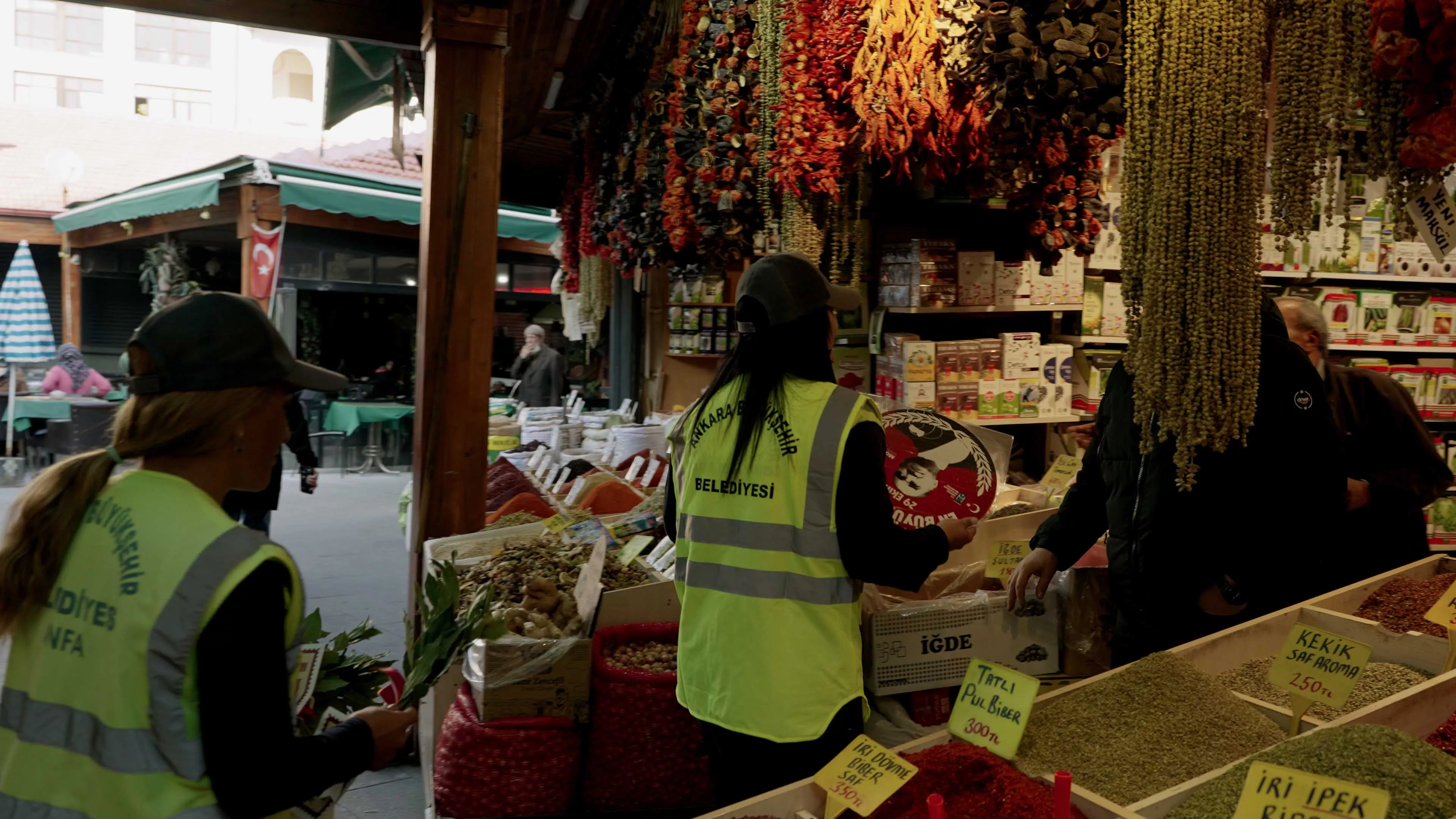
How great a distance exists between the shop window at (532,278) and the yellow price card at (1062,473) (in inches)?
426

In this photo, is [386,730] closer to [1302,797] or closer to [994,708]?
[994,708]

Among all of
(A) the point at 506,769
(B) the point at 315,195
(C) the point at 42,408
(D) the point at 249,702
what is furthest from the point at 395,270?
(D) the point at 249,702

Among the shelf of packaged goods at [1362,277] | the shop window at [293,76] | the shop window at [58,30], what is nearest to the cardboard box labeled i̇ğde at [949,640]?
the shelf of packaged goods at [1362,277]

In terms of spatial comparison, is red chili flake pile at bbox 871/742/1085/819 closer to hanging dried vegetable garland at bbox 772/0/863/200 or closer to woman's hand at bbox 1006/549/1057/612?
woman's hand at bbox 1006/549/1057/612

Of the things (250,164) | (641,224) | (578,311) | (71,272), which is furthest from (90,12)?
(641,224)

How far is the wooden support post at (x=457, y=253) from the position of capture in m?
3.44

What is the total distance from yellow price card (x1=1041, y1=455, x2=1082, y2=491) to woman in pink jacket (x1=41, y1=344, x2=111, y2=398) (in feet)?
35.0

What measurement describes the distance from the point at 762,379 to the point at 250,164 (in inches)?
347

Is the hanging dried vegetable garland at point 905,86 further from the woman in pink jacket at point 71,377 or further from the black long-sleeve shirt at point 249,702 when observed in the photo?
the woman in pink jacket at point 71,377

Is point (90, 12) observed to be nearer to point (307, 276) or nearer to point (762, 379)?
point (307, 276)

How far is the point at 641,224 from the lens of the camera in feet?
14.7

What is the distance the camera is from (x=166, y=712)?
1.16 meters

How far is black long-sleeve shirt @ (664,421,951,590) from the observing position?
1803 mm

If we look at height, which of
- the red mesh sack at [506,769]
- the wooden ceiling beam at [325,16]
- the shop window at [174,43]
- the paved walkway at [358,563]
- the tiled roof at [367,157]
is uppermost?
the shop window at [174,43]
